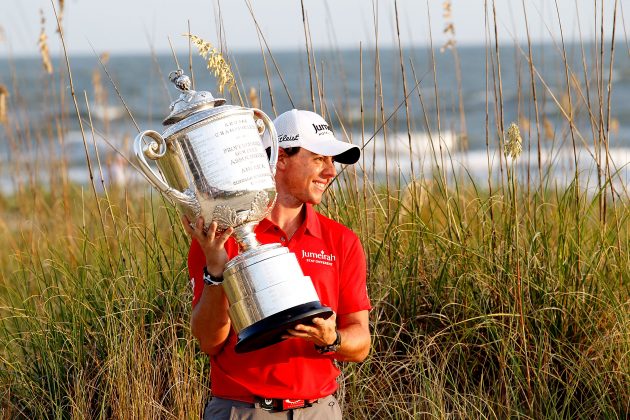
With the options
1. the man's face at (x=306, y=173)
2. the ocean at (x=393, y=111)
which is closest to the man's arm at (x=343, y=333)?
the man's face at (x=306, y=173)

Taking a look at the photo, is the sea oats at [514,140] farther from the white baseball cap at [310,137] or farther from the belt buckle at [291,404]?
the belt buckle at [291,404]

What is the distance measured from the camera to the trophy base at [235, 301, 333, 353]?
7.96ft

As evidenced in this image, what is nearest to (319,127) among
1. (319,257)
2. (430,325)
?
(319,257)

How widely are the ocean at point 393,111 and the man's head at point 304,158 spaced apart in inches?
37.2

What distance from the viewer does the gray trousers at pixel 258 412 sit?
8.80 ft

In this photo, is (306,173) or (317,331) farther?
(306,173)

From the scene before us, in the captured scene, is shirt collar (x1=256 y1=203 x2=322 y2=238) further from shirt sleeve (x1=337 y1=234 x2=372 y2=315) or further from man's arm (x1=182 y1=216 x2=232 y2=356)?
man's arm (x1=182 y1=216 x2=232 y2=356)

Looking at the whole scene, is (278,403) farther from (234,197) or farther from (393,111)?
(393,111)

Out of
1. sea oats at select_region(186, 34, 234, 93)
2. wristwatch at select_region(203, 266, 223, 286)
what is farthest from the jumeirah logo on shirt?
sea oats at select_region(186, 34, 234, 93)

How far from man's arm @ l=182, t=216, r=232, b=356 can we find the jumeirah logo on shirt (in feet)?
0.99

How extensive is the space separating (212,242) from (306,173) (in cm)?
45

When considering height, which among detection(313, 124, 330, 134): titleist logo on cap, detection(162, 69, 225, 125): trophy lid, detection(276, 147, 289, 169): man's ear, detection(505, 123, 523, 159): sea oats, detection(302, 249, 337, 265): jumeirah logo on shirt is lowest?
detection(302, 249, 337, 265): jumeirah logo on shirt

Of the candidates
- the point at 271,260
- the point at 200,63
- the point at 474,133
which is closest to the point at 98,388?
the point at 271,260

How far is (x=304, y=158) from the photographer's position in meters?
2.78
